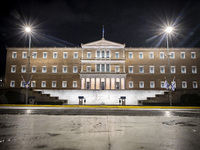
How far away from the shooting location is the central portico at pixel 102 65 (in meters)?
A: 46.8

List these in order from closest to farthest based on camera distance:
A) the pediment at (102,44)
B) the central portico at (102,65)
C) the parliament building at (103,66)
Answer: the central portico at (102,65), the parliament building at (103,66), the pediment at (102,44)

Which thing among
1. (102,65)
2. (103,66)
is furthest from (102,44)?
(103,66)

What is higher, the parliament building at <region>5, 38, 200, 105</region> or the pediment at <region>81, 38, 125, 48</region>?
the pediment at <region>81, 38, 125, 48</region>

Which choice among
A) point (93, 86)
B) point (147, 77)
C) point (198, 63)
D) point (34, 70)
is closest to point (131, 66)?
point (147, 77)

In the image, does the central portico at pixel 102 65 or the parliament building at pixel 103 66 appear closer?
the central portico at pixel 102 65

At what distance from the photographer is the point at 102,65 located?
4891cm

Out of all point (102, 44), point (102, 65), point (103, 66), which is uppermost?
point (102, 44)

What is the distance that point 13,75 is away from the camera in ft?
163

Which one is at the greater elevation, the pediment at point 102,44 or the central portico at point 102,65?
the pediment at point 102,44

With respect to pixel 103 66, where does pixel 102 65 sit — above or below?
above

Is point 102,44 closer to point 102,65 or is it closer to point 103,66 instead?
point 102,65

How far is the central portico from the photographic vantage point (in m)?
46.8

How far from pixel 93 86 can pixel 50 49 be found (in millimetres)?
17340

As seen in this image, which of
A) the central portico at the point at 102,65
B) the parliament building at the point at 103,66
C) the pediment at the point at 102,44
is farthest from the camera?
the pediment at the point at 102,44
